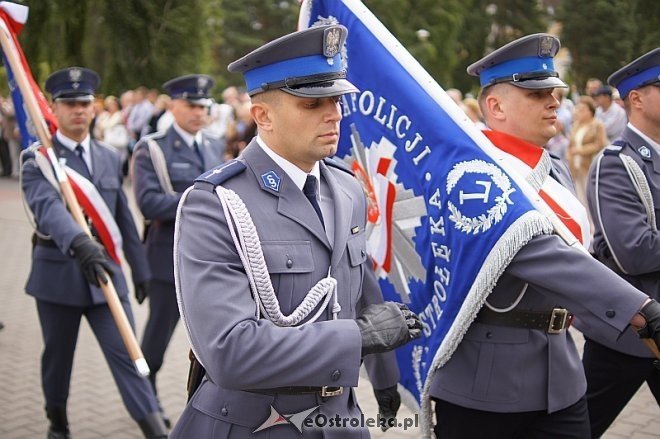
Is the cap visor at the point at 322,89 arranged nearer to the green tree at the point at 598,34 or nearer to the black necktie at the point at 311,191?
the black necktie at the point at 311,191

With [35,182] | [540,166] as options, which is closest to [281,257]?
[540,166]

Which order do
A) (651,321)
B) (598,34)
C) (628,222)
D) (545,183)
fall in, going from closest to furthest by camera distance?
(651,321) < (545,183) < (628,222) < (598,34)

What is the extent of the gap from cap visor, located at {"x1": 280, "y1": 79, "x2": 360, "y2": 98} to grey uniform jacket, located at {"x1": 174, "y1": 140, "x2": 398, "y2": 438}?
23 centimetres

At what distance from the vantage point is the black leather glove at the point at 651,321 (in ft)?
8.13

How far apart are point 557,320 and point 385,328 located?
0.96 meters

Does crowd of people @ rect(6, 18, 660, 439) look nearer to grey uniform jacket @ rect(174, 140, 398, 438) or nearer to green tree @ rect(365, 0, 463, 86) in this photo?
grey uniform jacket @ rect(174, 140, 398, 438)

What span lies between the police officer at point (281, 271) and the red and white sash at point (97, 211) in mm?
2518

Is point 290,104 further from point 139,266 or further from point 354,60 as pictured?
point 139,266

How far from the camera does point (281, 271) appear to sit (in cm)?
232

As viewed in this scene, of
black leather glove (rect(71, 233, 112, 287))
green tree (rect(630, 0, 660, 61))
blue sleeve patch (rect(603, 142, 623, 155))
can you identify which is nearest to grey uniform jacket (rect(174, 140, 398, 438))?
blue sleeve patch (rect(603, 142, 623, 155))

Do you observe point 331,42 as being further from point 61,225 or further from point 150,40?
point 150,40

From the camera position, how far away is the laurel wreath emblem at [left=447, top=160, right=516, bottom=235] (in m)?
2.77

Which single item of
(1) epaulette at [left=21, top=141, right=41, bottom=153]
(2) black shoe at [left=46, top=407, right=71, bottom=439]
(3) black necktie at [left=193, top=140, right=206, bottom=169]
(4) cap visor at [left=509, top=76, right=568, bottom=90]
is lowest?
(2) black shoe at [left=46, top=407, right=71, bottom=439]

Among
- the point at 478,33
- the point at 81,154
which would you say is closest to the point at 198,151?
the point at 81,154
